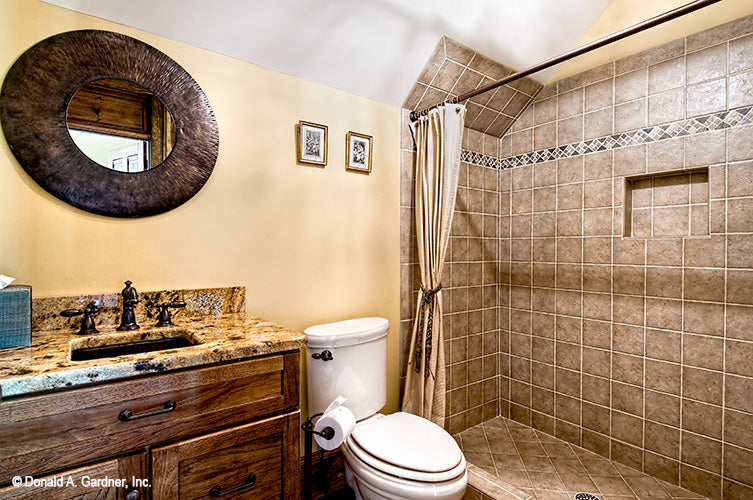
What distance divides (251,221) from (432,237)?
98cm

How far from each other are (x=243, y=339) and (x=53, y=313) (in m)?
0.72

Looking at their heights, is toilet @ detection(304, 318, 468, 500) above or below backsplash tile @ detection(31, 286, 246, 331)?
below

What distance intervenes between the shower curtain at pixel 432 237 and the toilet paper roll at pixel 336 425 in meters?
0.76

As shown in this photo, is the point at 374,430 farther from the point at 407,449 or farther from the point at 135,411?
the point at 135,411

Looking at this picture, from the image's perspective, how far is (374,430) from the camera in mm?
1643

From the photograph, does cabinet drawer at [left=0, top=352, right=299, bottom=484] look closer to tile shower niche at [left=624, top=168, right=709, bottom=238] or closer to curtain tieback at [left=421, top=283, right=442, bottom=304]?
curtain tieback at [left=421, top=283, right=442, bottom=304]

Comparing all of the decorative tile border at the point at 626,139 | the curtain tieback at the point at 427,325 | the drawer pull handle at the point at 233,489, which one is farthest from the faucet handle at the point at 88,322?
the decorative tile border at the point at 626,139

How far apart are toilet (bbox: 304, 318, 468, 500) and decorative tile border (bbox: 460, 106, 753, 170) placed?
151cm

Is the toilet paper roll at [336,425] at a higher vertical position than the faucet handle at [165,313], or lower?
lower

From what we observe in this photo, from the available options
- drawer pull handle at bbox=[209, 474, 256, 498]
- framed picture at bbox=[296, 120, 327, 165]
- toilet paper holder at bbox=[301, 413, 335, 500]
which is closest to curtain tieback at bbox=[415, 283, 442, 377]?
toilet paper holder at bbox=[301, 413, 335, 500]

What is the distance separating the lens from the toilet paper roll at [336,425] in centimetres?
139

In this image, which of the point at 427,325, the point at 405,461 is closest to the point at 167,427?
the point at 405,461

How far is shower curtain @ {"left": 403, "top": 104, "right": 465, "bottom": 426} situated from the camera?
6.73ft

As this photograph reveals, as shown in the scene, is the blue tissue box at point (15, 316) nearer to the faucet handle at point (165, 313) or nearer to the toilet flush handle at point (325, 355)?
the faucet handle at point (165, 313)
